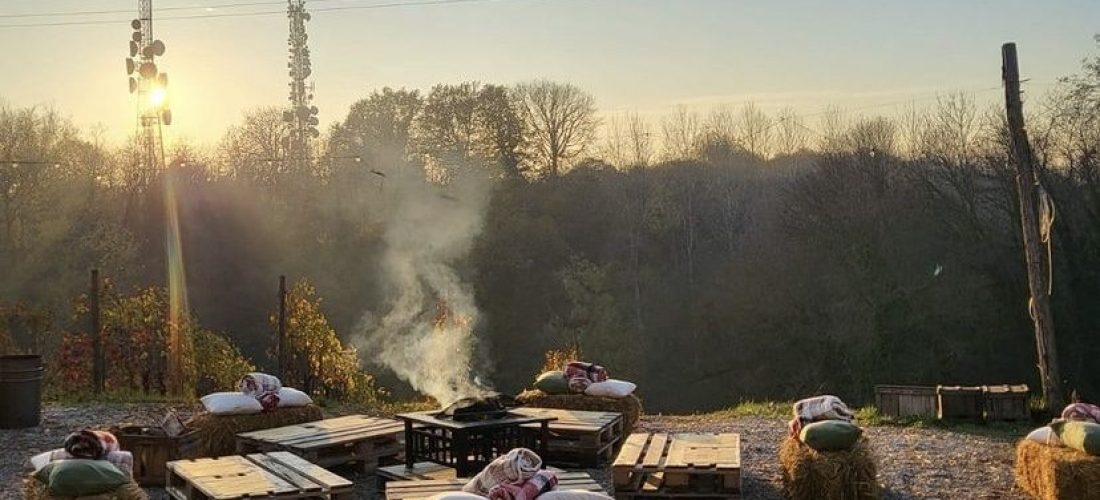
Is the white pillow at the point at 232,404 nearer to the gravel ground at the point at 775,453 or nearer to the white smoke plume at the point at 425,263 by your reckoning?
the gravel ground at the point at 775,453

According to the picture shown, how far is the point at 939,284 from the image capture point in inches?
968

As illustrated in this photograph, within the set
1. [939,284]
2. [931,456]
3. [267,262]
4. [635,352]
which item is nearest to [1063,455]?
[931,456]

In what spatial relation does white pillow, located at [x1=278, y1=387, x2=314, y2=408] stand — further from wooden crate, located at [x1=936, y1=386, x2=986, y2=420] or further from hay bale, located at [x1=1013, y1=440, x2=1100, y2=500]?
wooden crate, located at [x1=936, y1=386, x2=986, y2=420]

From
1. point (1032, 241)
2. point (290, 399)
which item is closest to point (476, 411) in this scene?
point (290, 399)

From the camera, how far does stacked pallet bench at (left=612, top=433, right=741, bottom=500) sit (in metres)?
6.87

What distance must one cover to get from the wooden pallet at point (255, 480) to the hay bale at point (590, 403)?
141 inches

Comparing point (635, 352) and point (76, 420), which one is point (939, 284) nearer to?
point (635, 352)

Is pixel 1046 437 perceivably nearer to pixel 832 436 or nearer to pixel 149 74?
pixel 832 436

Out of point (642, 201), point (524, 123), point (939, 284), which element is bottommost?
point (939, 284)

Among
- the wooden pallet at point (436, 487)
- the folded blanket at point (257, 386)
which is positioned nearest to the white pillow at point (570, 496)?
the wooden pallet at point (436, 487)

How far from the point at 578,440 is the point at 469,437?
109 centimetres

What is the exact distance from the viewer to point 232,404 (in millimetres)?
9219

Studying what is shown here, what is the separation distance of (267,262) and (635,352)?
1338 centimetres

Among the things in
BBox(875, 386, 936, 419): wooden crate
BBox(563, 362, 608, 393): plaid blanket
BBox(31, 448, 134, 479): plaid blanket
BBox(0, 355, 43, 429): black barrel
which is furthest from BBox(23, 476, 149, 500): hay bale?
BBox(875, 386, 936, 419): wooden crate
